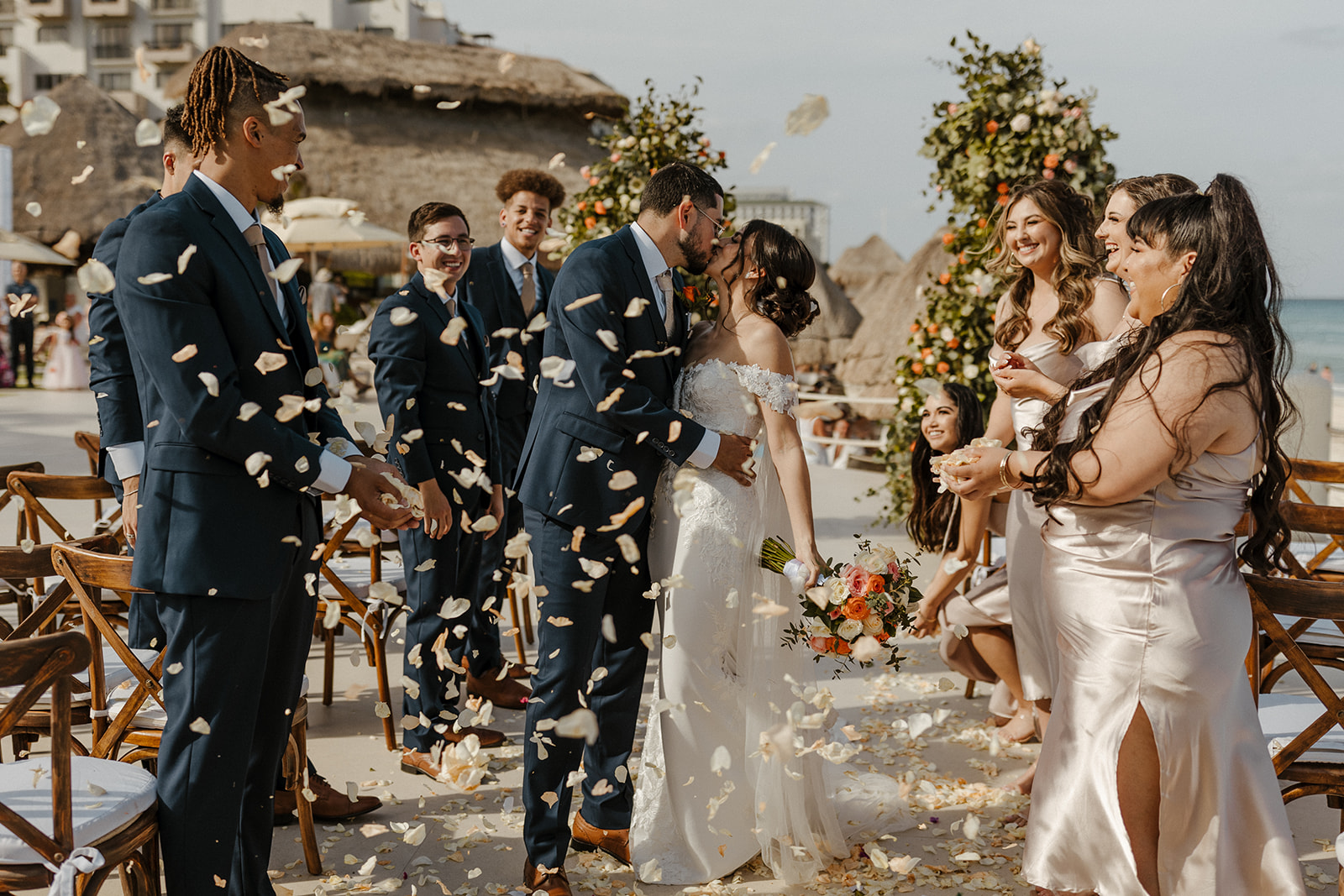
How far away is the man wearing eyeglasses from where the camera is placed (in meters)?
3.74

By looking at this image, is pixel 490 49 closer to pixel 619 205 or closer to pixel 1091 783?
pixel 619 205

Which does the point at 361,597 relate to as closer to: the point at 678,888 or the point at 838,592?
the point at 678,888

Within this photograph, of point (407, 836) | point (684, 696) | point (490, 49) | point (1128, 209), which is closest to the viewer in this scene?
point (407, 836)

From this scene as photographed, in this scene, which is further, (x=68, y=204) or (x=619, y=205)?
(x=68, y=204)

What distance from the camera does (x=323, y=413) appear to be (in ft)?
8.71

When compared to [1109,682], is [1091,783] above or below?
below

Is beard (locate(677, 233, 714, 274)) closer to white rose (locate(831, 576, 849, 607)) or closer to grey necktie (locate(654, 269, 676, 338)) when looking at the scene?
grey necktie (locate(654, 269, 676, 338))

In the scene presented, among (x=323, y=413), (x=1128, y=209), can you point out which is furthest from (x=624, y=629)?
(x=1128, y=209)

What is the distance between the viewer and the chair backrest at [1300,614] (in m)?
2.41

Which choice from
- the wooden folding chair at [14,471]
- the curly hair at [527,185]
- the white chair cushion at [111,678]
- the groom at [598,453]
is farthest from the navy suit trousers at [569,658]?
the curly hair at [527,185]

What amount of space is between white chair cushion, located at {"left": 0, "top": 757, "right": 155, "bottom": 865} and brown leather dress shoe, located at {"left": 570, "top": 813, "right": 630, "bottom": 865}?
4.66 ft

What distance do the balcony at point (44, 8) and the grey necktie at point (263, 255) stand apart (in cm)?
5495

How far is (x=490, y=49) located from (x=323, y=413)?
26022mm

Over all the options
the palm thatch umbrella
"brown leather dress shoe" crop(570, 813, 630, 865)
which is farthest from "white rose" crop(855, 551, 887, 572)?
the palm thatch umbrella
